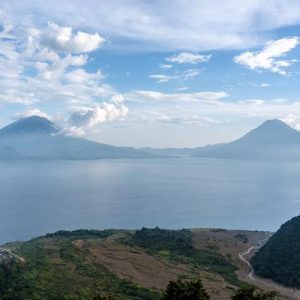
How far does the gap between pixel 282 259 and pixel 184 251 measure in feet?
40.2

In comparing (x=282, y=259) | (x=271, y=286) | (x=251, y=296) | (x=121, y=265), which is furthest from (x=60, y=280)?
(x=282, y=259)

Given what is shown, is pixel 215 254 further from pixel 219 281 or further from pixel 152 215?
pixel 152 215

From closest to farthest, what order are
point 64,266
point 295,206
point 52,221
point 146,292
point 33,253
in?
point 146,292 < point 64,266 < point 33,253 < point 52,221 < point 295,206

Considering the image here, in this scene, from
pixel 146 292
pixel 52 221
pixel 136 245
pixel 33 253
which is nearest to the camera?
pixel 146 292

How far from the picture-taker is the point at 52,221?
330 ft

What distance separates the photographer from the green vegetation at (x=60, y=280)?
35.5 metres

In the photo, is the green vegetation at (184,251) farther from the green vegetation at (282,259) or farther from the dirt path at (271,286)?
the green vegetation at (282,259)

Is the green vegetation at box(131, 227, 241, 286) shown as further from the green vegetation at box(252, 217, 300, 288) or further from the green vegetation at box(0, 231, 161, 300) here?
the green vegetation at box(0, 231, 161, 300)

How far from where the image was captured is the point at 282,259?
172ft

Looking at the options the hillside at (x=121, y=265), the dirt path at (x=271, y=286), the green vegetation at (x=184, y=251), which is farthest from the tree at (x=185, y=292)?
the green vegetation at (x=184, y=251)

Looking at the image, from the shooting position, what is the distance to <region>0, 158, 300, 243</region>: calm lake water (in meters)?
101

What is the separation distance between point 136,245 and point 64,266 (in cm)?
1451

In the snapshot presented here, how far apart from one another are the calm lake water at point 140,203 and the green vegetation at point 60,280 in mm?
40939

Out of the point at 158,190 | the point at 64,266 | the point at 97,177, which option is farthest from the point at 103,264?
the point at 97,177
